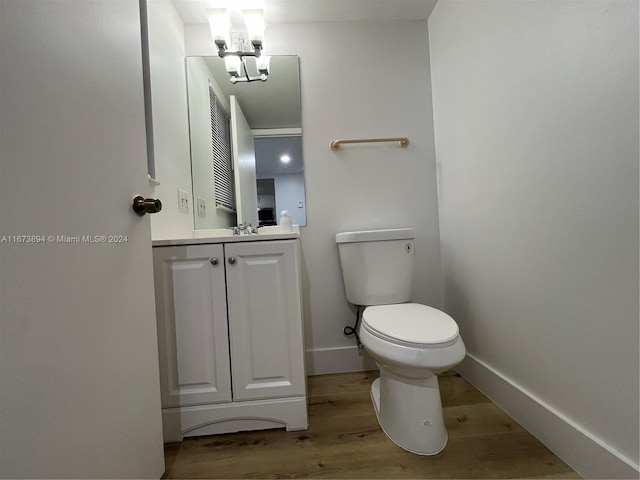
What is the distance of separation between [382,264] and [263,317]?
645mm

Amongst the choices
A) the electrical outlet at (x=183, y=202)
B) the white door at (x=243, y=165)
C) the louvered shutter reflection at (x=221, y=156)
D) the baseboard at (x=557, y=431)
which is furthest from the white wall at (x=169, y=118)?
the baseboard at (x=557, y=431)

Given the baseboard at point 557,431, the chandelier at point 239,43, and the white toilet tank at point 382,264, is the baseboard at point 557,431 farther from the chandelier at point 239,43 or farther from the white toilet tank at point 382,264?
the chandelier at point 239,43

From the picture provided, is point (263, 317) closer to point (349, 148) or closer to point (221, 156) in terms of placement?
point (221, 156)

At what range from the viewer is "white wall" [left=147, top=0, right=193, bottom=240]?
3.75 ft

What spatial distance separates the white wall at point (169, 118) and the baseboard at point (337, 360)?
974 mm

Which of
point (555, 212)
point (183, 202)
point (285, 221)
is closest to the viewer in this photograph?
point (555, 212)

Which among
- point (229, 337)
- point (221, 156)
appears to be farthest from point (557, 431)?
point (221, 156)

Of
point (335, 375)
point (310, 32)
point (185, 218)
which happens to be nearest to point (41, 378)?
point (185, 218)

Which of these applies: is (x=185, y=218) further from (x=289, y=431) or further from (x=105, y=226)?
(x=289, y=431)

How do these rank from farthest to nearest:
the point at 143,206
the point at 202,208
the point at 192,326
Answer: the point at 202,208 → the point at 192,326 → the point at 143,206

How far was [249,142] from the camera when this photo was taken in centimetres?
152

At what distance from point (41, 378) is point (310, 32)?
182cm

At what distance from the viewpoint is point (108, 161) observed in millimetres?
661

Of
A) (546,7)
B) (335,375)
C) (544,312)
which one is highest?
(546,7)
